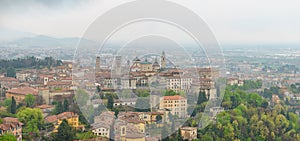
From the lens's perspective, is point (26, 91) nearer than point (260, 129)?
A: No

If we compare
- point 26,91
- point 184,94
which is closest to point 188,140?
point 184,94

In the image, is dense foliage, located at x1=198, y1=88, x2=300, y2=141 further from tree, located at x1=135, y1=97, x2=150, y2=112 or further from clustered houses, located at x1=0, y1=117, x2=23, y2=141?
clustered houses, located at x1=0, y1=117, x2=23, y2=141

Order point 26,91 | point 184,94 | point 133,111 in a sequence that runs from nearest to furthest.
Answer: point 133,111 → point 184,94 → point 26,91

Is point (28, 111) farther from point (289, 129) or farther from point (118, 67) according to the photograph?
point (289, 129)

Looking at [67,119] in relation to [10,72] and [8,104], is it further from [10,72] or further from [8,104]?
[10,72]

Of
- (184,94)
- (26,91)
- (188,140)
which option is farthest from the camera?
(26,91)

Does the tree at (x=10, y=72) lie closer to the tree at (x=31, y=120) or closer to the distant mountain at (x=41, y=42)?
the distant mountain at (x=41, y=42)

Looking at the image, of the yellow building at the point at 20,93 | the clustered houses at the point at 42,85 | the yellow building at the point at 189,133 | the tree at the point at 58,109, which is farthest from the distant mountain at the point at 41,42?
the yellow building at the point at 189,133
